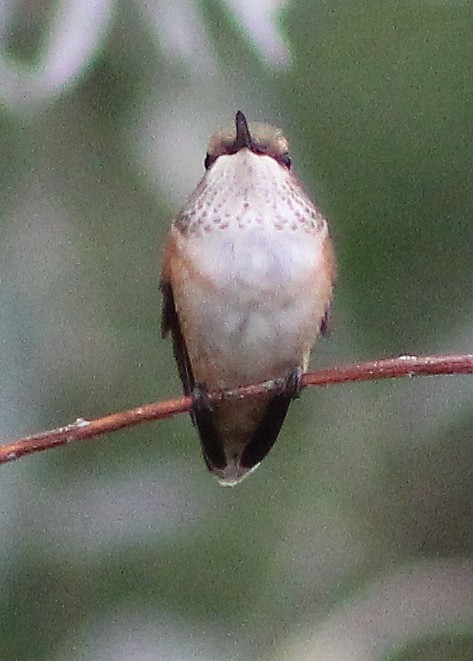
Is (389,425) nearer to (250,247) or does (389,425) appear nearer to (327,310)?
(327,310)

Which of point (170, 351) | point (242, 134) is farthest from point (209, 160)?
point (170, 351)

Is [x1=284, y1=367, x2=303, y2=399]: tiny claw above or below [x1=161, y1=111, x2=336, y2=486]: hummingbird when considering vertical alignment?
below

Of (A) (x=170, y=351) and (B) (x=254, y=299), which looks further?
(A) (x=170, y=351)

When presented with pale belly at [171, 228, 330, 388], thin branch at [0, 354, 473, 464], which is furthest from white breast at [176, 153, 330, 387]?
thin branch at [0, 354, 473, 464]

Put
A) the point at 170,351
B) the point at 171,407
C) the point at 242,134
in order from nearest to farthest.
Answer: the point at 171,407, the point at 242,134, the point at 170,351

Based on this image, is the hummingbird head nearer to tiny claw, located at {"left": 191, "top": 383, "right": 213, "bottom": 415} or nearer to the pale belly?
the pale belly

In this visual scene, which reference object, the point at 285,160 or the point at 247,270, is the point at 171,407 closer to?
the point at 247,270

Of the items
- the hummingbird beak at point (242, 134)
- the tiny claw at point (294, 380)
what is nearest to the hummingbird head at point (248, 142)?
the hummingbird beak at point (242, 134)

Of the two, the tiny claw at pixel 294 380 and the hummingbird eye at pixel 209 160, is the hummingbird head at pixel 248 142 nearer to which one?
the hummingbird eye at pixel 209 160
